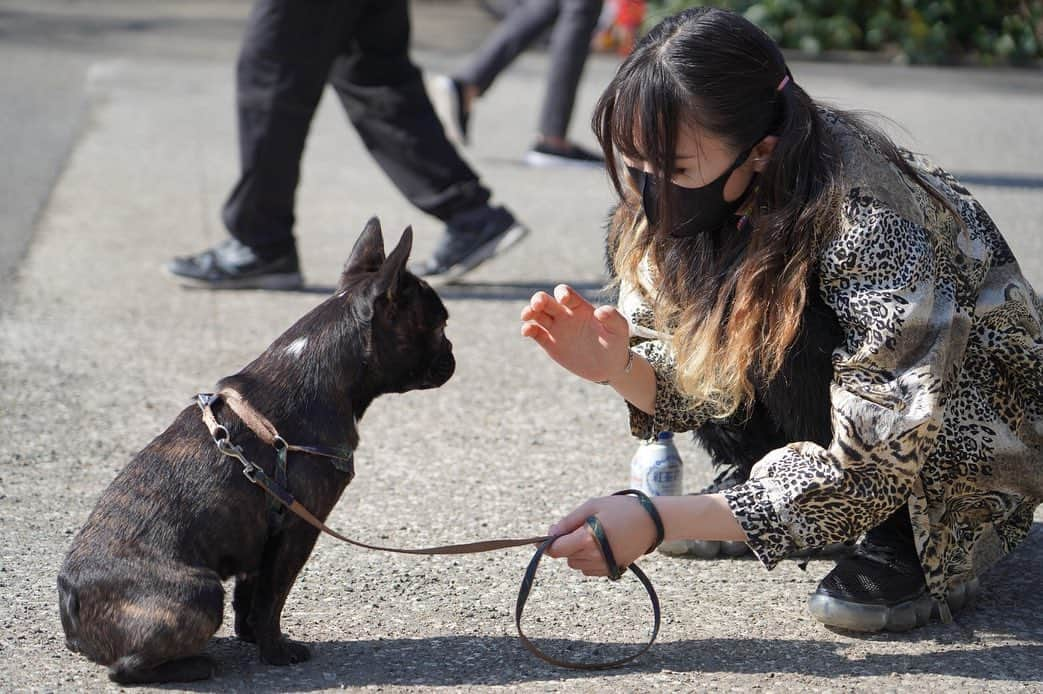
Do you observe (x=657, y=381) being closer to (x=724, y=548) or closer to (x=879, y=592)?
(x=724, y=548)

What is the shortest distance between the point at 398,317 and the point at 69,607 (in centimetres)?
80

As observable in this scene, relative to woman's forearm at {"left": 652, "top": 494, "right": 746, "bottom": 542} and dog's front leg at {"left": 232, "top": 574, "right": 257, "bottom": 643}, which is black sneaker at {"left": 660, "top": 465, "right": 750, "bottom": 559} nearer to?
woman's forearm at {"left": 652, "top": 494, "right": 746, "bottom": 542}

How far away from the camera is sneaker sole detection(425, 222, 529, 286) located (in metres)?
5.28

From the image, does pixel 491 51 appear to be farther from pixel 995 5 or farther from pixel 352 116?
A: pixel 995 5

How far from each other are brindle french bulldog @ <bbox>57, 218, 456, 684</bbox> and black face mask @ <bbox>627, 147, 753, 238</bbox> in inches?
19.1

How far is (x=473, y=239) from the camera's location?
17.3ft

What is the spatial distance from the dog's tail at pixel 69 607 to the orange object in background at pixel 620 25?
9.13 m

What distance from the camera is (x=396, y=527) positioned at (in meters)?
3.27

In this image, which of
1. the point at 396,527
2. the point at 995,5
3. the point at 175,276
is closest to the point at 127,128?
the point at 175,276

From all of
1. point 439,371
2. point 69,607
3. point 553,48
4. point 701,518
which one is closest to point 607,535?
point 701,518

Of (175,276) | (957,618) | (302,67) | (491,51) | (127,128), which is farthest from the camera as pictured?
(127,128)

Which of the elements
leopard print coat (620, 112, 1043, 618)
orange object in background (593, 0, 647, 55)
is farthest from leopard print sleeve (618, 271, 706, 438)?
orange object in background (593, 0, 647, 55)

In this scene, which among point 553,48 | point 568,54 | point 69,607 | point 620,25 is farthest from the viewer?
point 620,25

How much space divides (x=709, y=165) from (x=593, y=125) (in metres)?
0.25
